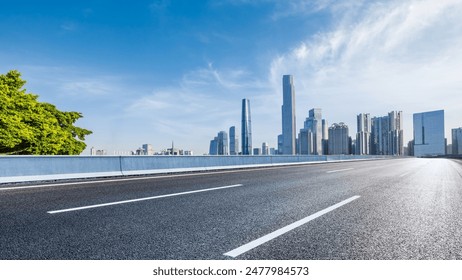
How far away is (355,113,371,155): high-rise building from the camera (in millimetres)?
154375

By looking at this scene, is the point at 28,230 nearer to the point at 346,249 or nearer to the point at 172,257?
the point at 172,257

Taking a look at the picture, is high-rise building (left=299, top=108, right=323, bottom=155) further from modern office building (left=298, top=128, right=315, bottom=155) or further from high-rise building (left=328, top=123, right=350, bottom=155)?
high-rise building (left=328, top=123, right=350, bottom=155)

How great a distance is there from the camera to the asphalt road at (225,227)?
2.88 meters

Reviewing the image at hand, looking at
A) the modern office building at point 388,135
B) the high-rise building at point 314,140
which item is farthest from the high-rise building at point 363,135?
the high-rise building at point 314,140

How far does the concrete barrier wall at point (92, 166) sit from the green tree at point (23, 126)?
33.4m

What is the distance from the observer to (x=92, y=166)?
10844 mm

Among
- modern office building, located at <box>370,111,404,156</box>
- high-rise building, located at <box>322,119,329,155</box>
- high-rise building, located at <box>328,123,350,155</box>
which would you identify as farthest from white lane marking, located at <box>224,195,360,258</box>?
modern office building, located at <box>370,111,404,156</box>

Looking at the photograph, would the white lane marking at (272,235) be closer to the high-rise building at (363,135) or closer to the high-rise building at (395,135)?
the high-rise building at (363,135)

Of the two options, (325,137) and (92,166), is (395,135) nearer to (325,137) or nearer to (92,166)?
(325,137)

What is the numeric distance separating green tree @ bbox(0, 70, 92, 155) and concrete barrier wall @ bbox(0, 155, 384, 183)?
109 feet

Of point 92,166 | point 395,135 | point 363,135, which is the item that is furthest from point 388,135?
point 92,166

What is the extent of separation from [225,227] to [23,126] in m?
45.3
